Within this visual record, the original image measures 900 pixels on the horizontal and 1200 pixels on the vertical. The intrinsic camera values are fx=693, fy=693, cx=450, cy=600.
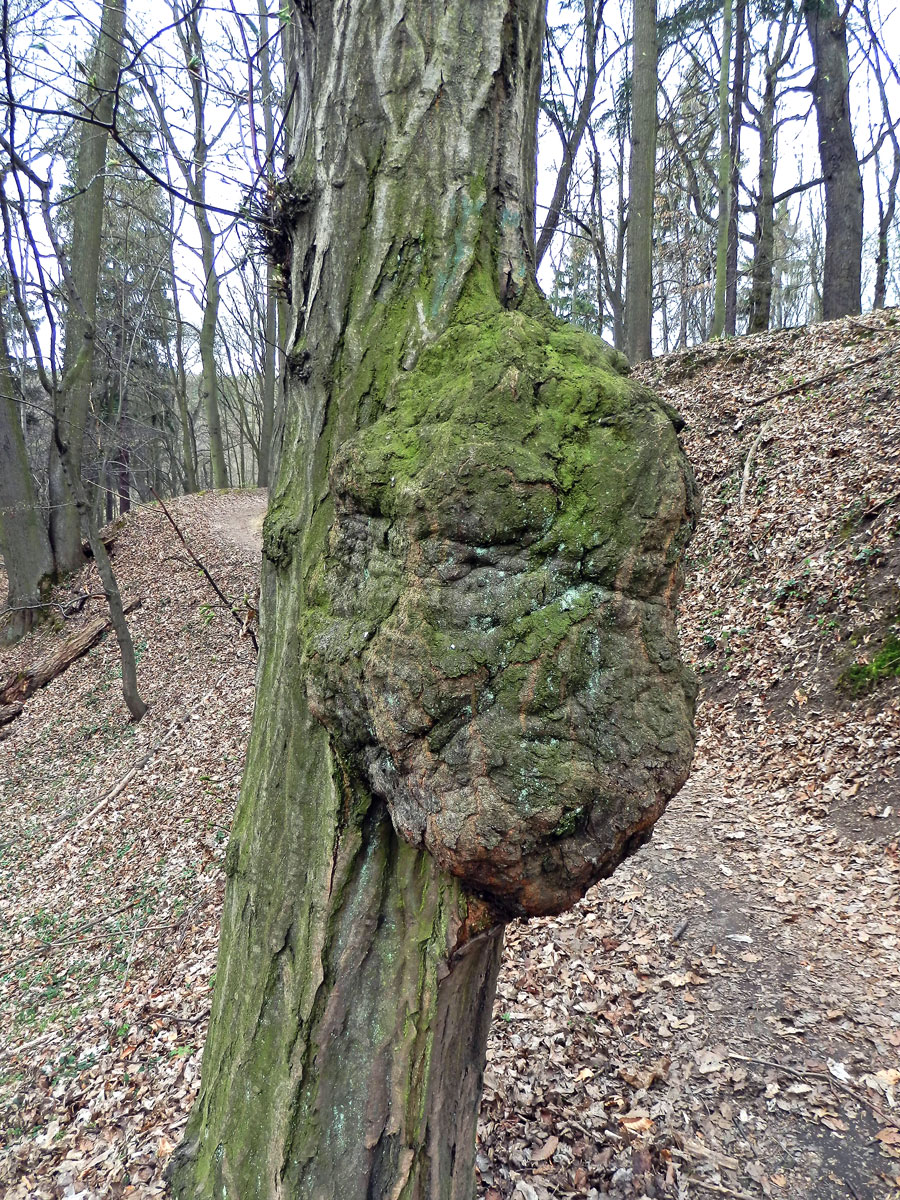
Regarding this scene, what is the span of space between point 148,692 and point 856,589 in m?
8.31

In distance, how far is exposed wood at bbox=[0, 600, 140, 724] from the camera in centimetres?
1029

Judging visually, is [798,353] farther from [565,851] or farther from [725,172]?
[565,851]

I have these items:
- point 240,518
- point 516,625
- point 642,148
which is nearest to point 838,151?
point 642,148

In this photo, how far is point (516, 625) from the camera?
131 cm

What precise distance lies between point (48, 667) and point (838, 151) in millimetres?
15518

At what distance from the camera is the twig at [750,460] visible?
8.47 meters

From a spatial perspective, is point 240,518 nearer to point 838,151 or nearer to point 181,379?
point 181,379

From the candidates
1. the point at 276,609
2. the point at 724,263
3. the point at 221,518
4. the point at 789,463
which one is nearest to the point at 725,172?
the point at 724,263

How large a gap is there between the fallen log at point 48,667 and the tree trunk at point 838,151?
13.4 m

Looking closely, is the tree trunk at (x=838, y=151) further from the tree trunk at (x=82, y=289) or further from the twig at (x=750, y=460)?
the tree trunk at (x=82, y=289)

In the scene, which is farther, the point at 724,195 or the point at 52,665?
the point at 724,195

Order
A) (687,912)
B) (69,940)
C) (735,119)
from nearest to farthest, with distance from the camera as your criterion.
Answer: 1. (687,912)
2. (69,940)
3. (735,119)

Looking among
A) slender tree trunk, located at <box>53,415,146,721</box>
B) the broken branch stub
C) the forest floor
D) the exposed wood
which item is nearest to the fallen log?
the exposed wood

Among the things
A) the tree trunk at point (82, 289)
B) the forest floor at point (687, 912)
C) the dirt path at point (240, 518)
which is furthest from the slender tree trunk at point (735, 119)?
the tree trunk at point (82, 289)
